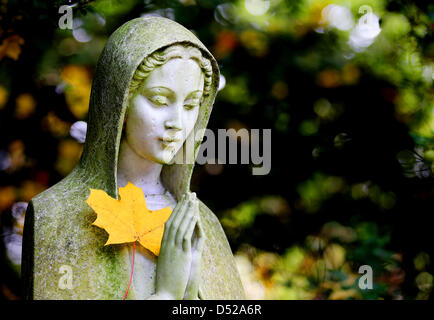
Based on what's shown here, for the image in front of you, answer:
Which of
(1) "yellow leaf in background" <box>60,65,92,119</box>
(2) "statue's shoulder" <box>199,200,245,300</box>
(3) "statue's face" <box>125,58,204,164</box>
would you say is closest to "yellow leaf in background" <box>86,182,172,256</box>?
(3) "statue's face" <box>125,58,204,164</box>

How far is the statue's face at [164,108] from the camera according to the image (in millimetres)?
2129

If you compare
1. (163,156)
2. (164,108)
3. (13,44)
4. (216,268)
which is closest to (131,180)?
(163,156)

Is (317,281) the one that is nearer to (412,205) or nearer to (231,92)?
(412,205)

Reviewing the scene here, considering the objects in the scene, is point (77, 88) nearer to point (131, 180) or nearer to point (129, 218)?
point (131, 180)

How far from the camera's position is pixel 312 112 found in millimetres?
3764

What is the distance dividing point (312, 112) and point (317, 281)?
3.30 feet

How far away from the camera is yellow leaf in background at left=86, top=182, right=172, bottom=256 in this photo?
206 cm

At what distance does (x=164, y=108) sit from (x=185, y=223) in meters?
0.41

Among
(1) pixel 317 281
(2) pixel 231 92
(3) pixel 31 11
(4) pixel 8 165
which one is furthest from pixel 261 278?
(3) pixel 31 11

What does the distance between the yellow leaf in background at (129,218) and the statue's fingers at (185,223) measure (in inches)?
5.2

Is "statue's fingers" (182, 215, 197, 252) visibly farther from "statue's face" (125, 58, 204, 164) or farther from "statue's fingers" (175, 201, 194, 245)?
"statue's face" (125, 58, 204, 164)

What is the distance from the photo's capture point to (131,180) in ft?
7.57

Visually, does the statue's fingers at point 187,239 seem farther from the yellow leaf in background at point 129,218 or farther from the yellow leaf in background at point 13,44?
the yellow leaf in background at point 13,44
